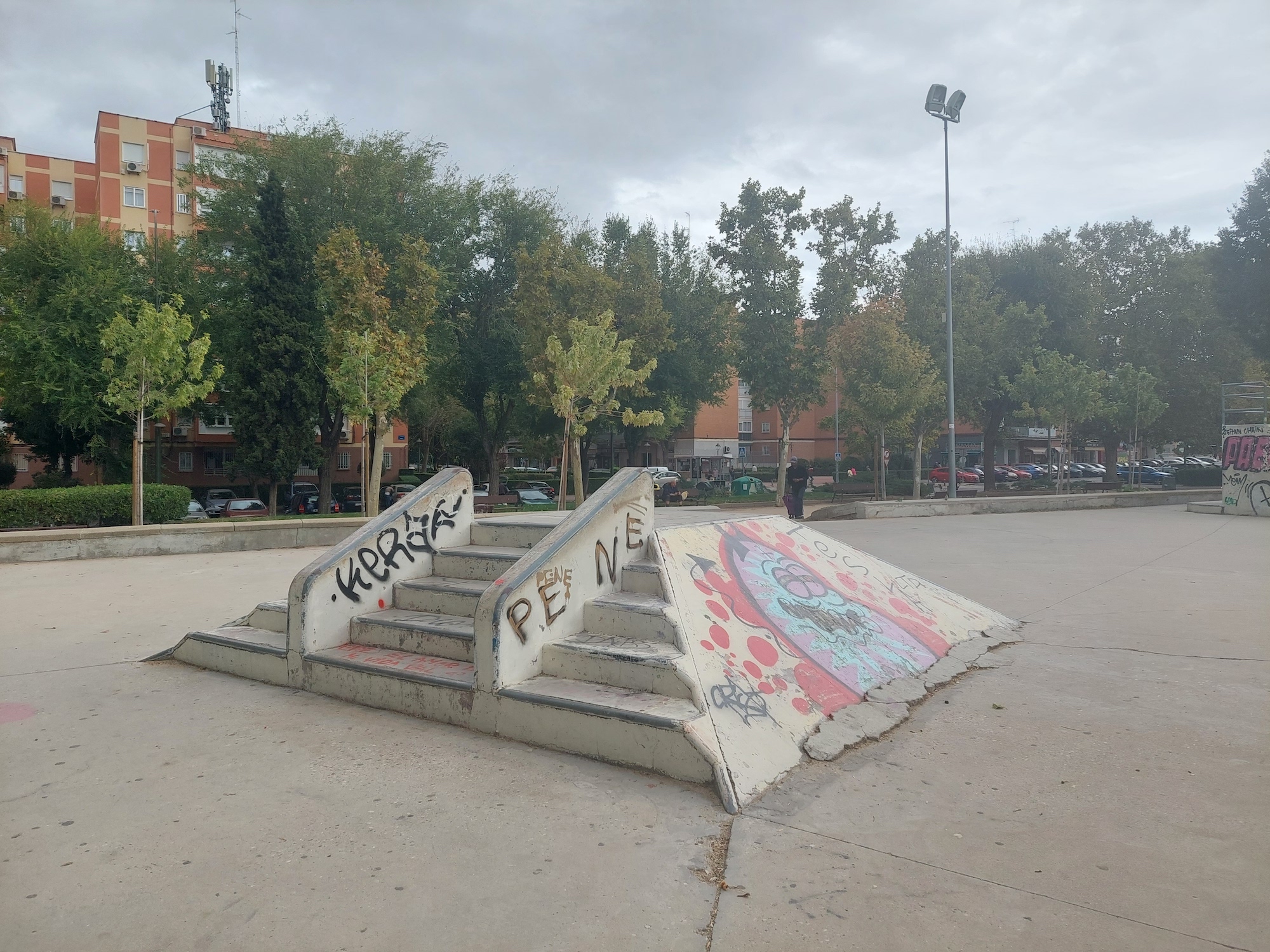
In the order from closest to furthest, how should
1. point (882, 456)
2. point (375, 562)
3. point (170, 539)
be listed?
point (375, 562)
point (170, 539)
point (882, 456)

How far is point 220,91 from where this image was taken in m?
49.1

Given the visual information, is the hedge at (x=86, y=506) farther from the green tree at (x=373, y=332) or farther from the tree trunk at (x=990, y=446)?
the tree trunk at (x=990, y=446)

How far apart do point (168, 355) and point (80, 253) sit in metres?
13.0

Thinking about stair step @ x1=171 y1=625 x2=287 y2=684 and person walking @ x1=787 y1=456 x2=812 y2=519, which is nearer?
stair step @ x1=171 y1=625 x2=287 y2=684

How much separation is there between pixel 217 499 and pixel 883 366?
1035 inches

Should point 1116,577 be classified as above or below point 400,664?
below

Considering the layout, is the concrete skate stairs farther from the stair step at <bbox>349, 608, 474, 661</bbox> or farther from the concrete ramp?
the concrete ramp

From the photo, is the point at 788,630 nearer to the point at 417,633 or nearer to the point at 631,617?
the point at 631,617

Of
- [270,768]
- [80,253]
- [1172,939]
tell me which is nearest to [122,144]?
[80,253]

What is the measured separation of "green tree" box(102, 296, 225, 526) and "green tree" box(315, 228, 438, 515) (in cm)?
297

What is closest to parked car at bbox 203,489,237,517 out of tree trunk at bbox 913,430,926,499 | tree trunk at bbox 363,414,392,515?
tree trunk at bbox 363,414,392,515

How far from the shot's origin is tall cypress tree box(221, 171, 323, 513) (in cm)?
2312

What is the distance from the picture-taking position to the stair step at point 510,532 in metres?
6.29

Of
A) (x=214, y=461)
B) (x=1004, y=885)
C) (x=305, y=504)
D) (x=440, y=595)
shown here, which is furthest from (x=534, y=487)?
(x=1004, y=885)
